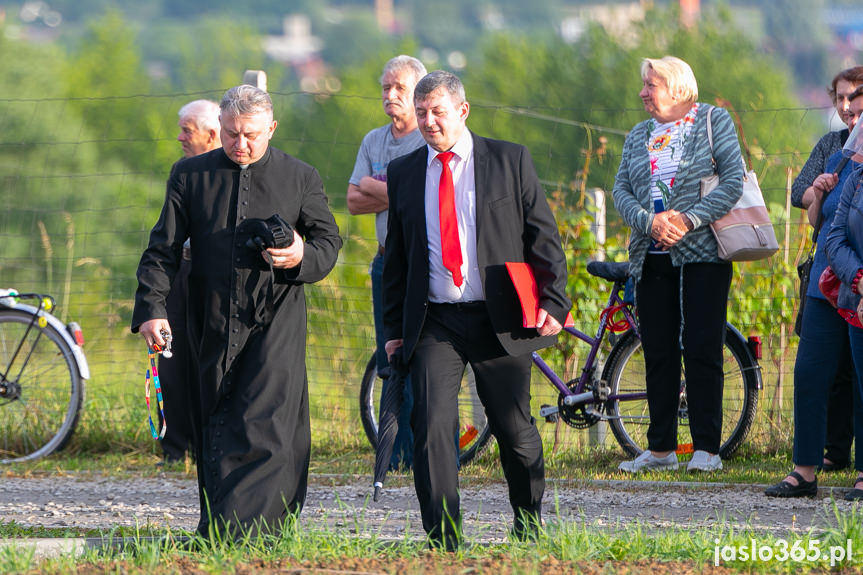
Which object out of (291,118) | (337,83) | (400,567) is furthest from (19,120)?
(337,83)

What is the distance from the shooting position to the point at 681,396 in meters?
7.19

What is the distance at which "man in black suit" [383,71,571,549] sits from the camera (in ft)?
16.5

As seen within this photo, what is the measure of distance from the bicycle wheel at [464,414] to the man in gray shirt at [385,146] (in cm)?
54

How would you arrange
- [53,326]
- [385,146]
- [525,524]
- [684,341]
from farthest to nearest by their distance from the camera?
1. [53,326]
2. [385,146]
3. [684,341]
4. [525,524]

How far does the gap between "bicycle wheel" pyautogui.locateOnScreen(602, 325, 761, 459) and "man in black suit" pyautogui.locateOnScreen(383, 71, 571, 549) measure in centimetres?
218

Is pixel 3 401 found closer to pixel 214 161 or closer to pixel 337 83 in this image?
pixel 214 161

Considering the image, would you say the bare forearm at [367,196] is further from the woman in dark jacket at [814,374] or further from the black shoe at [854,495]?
the black shoe at [854,495]

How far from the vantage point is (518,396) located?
513 cm

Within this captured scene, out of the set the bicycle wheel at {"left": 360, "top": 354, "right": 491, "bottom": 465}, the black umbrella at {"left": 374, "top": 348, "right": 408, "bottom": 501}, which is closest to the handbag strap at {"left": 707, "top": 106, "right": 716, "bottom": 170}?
the bicycle wheel at {"left": 360, "top": 354, "right": 491, "bottom": 465}

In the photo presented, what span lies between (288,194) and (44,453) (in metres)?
3.65

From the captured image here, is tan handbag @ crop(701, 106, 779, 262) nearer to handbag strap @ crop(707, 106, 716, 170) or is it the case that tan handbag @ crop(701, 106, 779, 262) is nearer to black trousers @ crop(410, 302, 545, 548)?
handbag strap @ crop(707, 106, 716, 170)

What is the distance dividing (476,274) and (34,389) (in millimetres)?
4234

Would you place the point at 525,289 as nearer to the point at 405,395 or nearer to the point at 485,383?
the point at 485,383

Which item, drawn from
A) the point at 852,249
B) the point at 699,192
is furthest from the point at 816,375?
the point at 699,192
